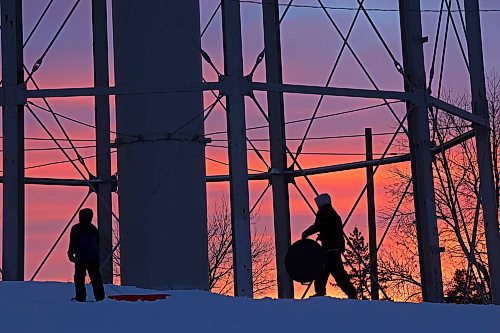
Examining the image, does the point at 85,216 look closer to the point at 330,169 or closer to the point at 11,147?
the point at 11,147

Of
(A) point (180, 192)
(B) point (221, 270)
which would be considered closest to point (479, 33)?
(A) point (180, 192)

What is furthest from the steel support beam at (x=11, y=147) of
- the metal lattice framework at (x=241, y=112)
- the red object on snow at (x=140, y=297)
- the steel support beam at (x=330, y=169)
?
the steel support beam at (x=330, y=169)

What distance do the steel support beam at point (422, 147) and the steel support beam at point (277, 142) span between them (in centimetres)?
537

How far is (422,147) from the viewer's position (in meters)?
18.5

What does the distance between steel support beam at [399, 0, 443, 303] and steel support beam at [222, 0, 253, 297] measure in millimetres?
3048

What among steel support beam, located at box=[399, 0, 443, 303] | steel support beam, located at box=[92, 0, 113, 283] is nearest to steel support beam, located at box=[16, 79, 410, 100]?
steel support beam, located at box=[399, 0, 443, 303]

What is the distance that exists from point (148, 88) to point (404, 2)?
4.52 meters

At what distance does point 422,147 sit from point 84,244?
6.55 meters

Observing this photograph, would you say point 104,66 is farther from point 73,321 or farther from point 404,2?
point 73,321

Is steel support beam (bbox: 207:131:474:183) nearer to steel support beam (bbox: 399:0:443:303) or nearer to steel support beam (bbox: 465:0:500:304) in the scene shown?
steel support beam (bbox: 465:0:500:304)

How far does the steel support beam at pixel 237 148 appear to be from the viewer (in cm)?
1680

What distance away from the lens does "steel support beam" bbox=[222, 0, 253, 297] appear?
55.1 feet

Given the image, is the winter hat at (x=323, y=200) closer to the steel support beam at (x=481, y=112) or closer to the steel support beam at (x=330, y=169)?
the steel support beam at (x=481, y=112)

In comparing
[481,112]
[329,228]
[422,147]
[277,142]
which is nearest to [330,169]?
[277,142]
